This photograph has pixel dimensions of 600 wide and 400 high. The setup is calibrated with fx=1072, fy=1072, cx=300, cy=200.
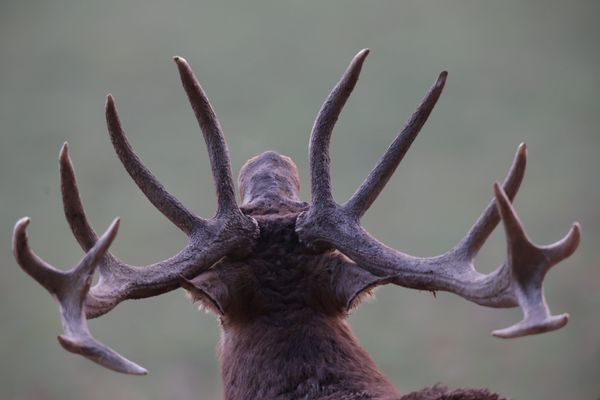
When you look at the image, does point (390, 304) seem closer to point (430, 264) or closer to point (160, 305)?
point (160, 305)

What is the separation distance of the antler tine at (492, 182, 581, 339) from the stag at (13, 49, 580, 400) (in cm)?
27

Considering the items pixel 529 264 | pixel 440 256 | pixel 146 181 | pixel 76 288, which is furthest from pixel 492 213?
pixel 76 288

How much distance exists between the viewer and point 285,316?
4289 millimetres

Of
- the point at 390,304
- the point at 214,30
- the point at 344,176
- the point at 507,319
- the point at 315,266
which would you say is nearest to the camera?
the point at 315,266

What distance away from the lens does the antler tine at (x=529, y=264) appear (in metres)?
3.32

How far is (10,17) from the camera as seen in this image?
2384 centimetres

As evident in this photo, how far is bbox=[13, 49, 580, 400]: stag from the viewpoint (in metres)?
3.99

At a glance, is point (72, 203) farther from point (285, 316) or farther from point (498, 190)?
point (498, 190)

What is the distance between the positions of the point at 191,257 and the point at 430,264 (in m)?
0.94

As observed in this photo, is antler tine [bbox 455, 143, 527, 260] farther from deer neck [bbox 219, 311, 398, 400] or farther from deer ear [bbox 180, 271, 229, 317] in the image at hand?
deer ear [bbox 180, 271, 229, 317]

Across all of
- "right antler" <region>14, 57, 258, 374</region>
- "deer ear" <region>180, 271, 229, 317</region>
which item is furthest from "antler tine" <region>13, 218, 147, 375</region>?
"deer ear" <region>180, 271, 229, 317</region>

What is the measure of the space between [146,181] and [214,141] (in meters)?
0.33

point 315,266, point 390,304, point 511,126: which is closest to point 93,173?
point 390,304

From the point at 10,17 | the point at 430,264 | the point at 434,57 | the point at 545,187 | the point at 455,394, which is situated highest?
the point at 10,17
